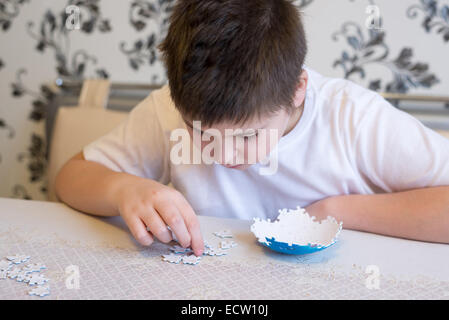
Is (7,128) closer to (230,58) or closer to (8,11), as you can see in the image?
(8,11)

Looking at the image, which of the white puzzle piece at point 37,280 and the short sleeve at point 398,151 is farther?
the short sleeve at point 398,151

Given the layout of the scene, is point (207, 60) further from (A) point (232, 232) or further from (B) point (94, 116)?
(B) point (94, 116)

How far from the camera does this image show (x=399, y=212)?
809mm

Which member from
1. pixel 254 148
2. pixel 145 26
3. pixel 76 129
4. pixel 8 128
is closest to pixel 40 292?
pixel 254 148

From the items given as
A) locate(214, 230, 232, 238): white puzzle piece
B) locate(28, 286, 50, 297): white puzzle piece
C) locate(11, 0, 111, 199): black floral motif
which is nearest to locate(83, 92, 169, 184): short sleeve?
locate(214, 230, 232, 238): white puzzle piece

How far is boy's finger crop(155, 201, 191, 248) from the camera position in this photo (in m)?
0.69

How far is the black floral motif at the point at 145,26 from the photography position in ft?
5.41

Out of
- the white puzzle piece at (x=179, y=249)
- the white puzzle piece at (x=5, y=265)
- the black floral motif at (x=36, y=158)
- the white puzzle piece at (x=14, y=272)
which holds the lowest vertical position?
the black floral motif at (x=36, y=158)

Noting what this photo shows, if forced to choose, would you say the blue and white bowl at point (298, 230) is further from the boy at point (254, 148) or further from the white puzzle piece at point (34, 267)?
the white puzzle piece at point (34, 267)

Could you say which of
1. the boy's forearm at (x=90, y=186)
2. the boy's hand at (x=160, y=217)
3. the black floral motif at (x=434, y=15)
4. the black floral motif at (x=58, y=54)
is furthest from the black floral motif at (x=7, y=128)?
the black floral motif at (x=434, y=15)

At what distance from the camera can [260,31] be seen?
0.69 m

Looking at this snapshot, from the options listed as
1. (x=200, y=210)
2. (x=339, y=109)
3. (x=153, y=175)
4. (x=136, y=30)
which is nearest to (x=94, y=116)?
(x=136, y=30)

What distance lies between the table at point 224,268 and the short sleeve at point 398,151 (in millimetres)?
158

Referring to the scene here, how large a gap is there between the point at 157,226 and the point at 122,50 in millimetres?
1177
